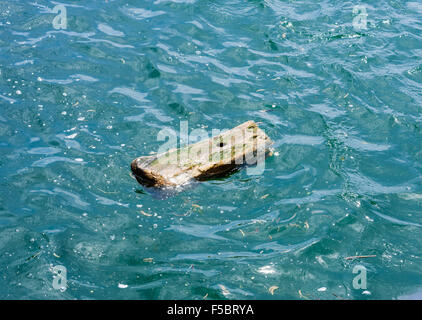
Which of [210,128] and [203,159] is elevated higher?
[203,159]

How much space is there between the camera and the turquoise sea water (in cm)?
472

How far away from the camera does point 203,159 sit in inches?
222

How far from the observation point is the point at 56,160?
5.96 meters

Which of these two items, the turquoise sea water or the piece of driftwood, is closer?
the turquoise sea water

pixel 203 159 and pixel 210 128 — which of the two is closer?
pixel 203 159

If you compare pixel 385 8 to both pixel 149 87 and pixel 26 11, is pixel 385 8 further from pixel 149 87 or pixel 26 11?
pixel 26 11

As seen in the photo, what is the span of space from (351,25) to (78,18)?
6012 millimetres

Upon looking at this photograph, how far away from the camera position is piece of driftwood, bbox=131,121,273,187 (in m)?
5.49

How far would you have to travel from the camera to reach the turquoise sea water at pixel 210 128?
186 inches

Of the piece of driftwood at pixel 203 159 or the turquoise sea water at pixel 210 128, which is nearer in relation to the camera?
the turquoise sea water at pixel 210 128

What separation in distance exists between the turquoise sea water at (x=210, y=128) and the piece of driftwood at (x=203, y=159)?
0.18m

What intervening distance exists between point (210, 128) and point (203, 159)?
3.74ft

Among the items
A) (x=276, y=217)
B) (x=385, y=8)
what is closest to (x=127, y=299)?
(x=276, y=217)

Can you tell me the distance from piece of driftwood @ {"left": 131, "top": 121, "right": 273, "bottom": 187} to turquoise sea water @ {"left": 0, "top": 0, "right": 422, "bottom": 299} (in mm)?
180
